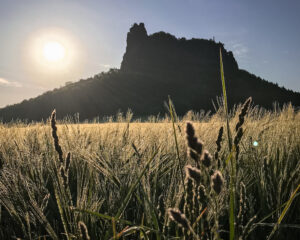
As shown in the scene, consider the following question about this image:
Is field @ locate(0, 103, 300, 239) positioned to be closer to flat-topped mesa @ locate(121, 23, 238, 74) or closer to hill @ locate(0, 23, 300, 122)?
hill @ locate(0, 23, 300, 122)

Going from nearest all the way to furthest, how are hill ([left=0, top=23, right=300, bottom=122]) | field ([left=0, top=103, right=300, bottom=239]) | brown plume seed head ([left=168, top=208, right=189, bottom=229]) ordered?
brown plume seed head ([left=168, top=208, right=189, bottom=229]), field ([left=0, top=103, right=300, bottom=239]), hill ([left=0, top=23, right=300, bottom=122])

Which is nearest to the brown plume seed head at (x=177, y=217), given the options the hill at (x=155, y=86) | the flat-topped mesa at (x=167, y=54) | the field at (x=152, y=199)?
the field at (x=152, y=199)

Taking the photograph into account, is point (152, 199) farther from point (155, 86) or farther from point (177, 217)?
point (155, 86)

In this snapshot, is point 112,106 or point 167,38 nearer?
point 112,106

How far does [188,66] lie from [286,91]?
21.9m

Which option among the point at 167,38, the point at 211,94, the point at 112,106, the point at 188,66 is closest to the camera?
the point at 112,106

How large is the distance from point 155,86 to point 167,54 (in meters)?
22.2

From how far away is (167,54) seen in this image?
57625 mm

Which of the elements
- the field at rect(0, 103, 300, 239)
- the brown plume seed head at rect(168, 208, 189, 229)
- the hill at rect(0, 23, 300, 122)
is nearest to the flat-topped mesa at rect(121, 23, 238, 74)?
the hill at rect(0, 23, 300, 122)

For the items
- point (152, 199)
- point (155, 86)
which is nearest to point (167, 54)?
point (155, 86)

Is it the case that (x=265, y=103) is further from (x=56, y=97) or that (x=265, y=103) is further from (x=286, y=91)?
(x=56, y=97)

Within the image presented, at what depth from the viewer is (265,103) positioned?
3775 centimetres

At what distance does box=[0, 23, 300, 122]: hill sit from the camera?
28.1 m

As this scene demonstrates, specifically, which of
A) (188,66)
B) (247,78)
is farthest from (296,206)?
(188,66)
